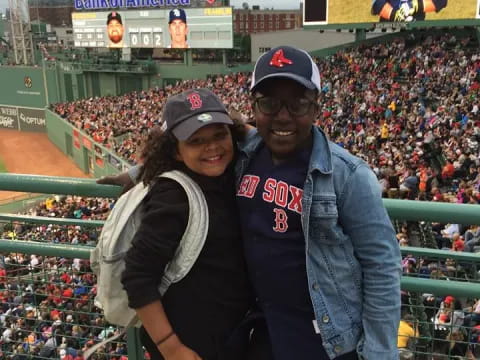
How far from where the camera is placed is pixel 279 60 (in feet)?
4.96

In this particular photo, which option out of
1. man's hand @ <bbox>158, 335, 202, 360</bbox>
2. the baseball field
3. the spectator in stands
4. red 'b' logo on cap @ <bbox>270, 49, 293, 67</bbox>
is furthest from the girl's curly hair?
the baseball field

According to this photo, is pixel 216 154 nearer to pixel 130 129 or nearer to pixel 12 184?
pixel 12 184

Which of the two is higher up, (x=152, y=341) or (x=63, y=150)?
(x=152, y=341)

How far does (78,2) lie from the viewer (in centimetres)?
2986

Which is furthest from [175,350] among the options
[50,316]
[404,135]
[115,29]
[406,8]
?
[115,29]

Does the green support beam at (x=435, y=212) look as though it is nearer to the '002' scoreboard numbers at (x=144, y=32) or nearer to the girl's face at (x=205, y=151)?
the girl's face at (x=205, y=151)

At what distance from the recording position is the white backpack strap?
159 cm

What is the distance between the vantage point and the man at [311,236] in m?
1.49

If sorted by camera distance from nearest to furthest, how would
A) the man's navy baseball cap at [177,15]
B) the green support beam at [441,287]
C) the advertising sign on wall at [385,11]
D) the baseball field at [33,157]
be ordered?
the green support beam at [441,287]
the advertising sign on wall at [385,11]
the baseball field at [33,157]
the man's navy baseball cap at [177,15]

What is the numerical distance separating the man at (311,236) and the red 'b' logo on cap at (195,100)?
0.68ft

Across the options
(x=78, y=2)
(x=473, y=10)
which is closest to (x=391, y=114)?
(x=473, y=10)

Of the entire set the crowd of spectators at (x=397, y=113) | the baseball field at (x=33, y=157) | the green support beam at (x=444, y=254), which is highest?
the green support beam at (x=444, y=254)

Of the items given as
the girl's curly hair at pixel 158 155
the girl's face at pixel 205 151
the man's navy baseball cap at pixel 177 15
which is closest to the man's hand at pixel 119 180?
the girl's curly hair at pixel 158 155

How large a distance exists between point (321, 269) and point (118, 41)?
29706mm
